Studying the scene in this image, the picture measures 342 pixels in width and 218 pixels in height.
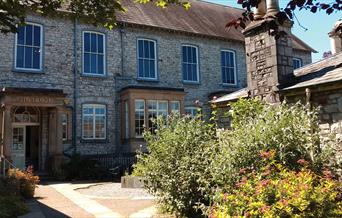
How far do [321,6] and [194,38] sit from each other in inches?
804

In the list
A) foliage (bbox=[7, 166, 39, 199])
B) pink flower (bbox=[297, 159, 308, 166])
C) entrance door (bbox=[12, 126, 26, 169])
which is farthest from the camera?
entrance door (bbox=[12, 126, 26, 169])

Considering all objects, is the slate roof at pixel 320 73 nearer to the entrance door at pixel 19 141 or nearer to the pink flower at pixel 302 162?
the pink flower at pixel 302 162

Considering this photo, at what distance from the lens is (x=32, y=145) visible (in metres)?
19.3

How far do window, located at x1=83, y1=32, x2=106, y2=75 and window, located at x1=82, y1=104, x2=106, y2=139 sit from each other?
1863mm

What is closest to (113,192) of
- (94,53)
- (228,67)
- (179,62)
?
(94,53)

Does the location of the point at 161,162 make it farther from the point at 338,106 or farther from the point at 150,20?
the point at 150,20

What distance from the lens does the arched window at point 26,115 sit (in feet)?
61.1

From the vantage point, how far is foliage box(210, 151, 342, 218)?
5902 millimetres

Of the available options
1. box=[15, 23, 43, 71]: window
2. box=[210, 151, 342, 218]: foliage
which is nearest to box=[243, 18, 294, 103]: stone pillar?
box=[210, 151, 342, 218]: foliage

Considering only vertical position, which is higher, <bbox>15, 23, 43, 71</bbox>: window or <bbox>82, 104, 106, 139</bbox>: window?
<bbox>15, 23, 43, 71</bbox>: window

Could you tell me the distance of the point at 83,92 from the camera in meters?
20.2

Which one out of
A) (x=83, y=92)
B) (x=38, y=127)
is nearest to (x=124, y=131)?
(x=83, y=92)

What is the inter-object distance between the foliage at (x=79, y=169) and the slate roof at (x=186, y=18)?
314 inches

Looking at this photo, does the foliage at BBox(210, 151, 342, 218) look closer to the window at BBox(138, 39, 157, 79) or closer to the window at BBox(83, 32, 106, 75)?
the window at BBox(83, 32, 106, 75)
